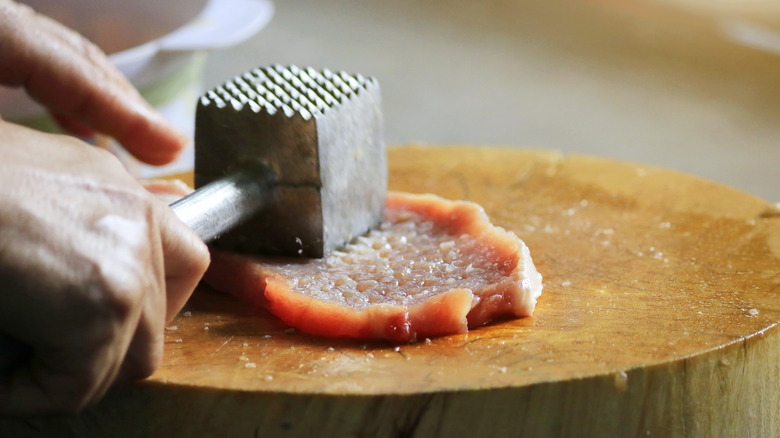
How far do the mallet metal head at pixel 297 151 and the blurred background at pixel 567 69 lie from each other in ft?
6.71

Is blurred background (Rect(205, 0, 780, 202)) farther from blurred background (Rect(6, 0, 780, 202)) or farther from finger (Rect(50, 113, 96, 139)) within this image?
finger (Rect(50, 113, 96, 139))

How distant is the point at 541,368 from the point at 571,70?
11.7ft

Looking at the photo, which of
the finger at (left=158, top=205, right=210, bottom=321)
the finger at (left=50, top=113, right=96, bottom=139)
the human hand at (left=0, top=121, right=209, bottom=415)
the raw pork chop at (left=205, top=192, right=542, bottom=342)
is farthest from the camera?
the finger at (left=50, top=113, right=96, bottom=139)

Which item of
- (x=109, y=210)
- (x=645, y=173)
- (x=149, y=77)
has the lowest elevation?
(x=645, y=173)

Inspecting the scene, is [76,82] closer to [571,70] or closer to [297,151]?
[297,151]

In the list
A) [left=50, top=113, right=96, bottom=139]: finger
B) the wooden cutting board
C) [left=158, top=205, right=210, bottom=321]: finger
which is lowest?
the wooden cutting board

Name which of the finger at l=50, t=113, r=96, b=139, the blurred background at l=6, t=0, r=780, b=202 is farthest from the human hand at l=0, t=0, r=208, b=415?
the blurred background at l=6, t=0, r=780, b=202

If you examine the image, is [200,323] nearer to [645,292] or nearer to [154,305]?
[154,305]

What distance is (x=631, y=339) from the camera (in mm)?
966

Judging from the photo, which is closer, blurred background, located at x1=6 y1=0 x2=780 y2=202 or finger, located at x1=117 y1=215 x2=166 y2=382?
finger, located at x1=117 y1=215 x2=166 y2=382

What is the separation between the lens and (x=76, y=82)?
1254mm

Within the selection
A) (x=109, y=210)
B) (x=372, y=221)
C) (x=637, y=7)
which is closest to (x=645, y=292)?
(x=372, y=221)

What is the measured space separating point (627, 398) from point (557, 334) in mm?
114

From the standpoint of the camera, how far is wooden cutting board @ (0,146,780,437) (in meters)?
0.87
